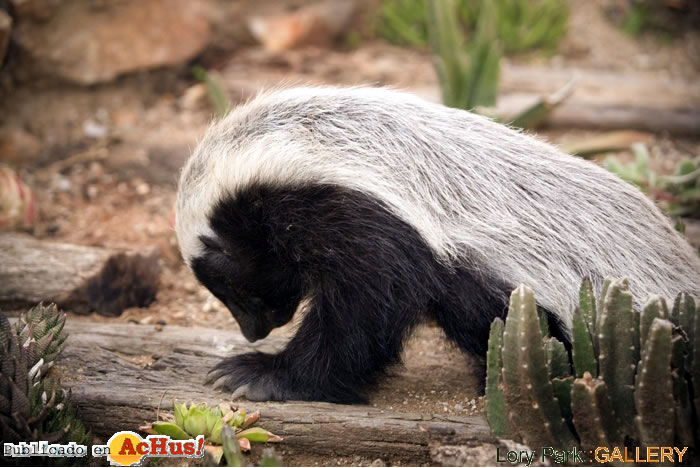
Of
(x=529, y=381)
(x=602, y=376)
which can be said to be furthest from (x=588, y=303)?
(x=529, y=381)

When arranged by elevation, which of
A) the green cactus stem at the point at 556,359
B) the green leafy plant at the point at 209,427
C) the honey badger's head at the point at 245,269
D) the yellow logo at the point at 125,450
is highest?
the honey badger's head at the point at 245,269

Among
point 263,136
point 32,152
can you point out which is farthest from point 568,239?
point 32,152

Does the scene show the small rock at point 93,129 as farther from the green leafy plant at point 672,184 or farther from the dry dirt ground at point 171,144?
the green leafy plant at point 672,184

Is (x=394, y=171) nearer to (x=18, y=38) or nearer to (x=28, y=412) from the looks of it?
(x=28, y=412)

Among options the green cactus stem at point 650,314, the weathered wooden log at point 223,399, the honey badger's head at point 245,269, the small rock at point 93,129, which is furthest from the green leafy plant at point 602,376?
the small rock at point 93,129

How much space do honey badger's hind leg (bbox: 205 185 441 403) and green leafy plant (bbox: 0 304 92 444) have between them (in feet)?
2.75

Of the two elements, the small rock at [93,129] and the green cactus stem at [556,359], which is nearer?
the green cactus stem at [556,359]

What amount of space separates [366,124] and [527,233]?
41.2 inches

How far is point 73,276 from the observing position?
4.96 meters

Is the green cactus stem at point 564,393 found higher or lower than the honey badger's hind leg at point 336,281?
lower

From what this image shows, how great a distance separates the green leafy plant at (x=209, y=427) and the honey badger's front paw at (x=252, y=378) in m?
0.34

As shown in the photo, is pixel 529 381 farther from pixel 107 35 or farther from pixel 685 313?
pixel 107 35

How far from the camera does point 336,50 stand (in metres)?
10.1

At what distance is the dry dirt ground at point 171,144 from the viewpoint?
4816mm
